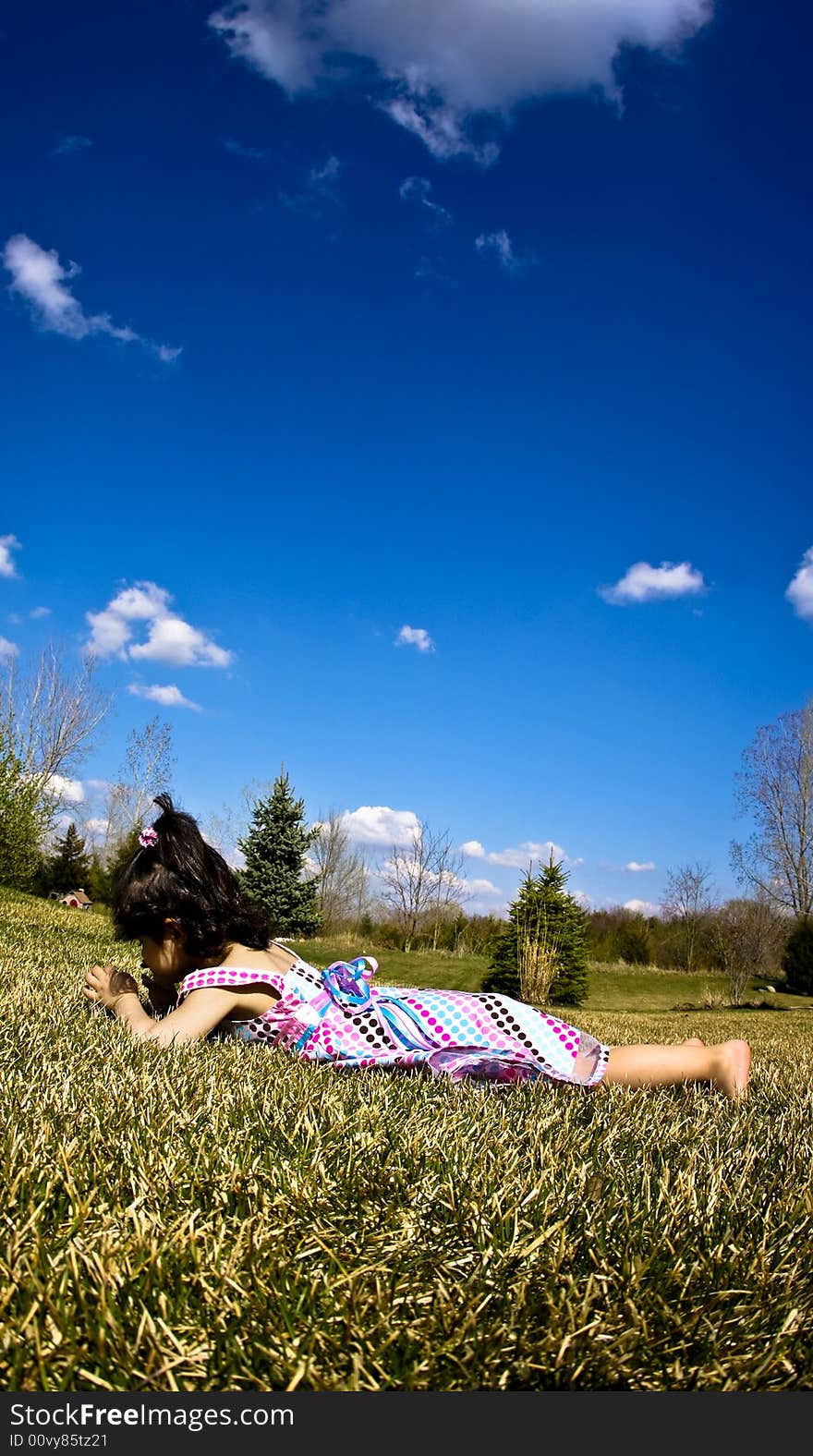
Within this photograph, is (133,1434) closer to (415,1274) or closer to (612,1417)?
(415,1274)

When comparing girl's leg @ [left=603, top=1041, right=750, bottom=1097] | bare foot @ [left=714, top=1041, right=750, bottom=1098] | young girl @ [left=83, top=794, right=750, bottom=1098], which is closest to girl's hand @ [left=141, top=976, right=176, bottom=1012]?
young girl @ [left=83, top=794, right=750, bottom=1098]

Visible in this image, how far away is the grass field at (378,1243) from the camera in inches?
42.5

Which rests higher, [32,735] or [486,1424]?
[32,735]

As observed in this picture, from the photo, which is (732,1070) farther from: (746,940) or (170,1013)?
(746,940)

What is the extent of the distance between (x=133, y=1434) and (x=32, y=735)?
3548 centimetres

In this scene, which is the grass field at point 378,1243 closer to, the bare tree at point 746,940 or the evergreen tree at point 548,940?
the evergreen tree at point 548,940

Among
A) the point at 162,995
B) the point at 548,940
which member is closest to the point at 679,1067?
the point at 162,995

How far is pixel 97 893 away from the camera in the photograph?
35562 millimetres

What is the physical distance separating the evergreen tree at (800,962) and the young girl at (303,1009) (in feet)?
75.6

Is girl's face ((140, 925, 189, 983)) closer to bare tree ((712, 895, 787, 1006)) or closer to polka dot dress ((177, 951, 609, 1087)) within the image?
polka dot dress ((177, 951, 609, 1087))

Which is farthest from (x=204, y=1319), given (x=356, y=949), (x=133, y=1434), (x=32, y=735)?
(x=32, y=735)

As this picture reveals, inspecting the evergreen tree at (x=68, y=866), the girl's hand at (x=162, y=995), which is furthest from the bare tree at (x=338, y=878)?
the girl's hand at (x=162, y=995)

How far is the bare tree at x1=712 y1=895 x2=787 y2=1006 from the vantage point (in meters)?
21.2

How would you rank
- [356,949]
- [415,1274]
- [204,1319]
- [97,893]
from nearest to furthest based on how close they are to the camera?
1. [204,1319]
2. [415,1274]
3. [356,949]
4. [97,893]
